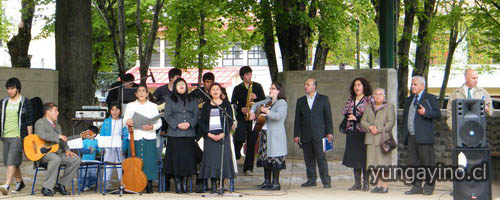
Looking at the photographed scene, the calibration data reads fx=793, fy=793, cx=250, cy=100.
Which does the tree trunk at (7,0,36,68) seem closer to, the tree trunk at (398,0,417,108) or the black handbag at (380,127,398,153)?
the tree trunk at (398,0,417,108)

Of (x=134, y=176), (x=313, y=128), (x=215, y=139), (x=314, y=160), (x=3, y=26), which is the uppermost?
(x=3, y=26)

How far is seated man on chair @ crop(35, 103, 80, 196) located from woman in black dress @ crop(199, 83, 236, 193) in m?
1.97

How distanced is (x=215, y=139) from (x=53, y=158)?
2.47m

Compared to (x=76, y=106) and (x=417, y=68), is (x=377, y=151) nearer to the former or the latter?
(x=76, y=106)

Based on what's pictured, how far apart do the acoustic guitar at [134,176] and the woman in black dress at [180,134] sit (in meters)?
0.43

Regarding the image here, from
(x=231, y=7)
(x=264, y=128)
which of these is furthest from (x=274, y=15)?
(x=264, y=128)

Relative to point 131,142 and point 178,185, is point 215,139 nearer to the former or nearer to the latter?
point 178,185

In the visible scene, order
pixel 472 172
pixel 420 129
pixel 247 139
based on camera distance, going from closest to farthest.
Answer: pixel 472 172 → pixel 420 129 → pixel 247 139

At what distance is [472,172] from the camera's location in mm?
10047

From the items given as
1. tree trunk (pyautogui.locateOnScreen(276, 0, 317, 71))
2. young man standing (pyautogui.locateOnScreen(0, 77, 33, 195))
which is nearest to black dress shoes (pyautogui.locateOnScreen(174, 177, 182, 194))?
young man standing (pyautogui.locateOnScreen(0, 77, 33, 195))

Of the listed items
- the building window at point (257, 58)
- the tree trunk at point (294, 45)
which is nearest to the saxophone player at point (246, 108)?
the tree trunk at point (294, 45)

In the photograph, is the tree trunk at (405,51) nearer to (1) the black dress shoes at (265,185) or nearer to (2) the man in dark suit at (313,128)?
(2) the man in dark suit at (313,128)

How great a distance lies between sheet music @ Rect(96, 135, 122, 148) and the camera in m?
12.7

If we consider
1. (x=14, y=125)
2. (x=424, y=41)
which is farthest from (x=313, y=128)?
(x=424, y=41)
